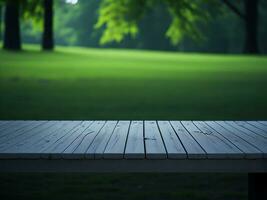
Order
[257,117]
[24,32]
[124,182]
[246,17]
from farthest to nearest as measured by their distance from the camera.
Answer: [24,32], [246,17], [257,117], [124,182]

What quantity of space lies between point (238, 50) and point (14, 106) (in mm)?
59460

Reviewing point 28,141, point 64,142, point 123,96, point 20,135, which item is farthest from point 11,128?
point 123,96

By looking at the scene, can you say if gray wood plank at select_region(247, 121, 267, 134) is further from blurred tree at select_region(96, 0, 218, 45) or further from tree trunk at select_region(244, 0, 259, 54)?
tree trunk at select_region(244, 0, 259, 54)

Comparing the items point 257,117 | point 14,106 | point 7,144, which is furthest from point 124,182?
point 14,106

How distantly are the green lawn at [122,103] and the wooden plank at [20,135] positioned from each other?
0.64m

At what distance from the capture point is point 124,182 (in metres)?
5.67

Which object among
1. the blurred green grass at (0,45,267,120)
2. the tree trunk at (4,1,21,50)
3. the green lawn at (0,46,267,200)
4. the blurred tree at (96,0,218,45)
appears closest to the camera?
the green lawn at (0,46,267,200)

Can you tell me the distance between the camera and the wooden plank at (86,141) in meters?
3.83

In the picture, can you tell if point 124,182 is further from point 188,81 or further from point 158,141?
point 188,81

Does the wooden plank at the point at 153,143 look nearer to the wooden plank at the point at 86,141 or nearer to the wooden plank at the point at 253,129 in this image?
the wooden plank at the point at 86,141

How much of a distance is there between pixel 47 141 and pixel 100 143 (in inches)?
18.6

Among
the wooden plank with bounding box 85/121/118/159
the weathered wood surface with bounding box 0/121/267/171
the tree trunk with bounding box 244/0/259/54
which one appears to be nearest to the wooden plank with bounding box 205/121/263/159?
the weathered wood surface with bounding box 0/121/267/171

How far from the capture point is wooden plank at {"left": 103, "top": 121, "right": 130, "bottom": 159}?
382cm

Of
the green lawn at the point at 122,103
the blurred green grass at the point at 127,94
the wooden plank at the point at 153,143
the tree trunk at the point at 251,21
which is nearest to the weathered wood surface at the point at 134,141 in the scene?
the wooden plank at the point at 153,143
